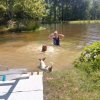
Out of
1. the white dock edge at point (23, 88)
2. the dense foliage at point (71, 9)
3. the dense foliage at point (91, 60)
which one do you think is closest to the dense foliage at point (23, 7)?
the dense foliage at point (91, 60)

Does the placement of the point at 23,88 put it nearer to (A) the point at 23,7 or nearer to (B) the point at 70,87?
(B) the point at 70,87

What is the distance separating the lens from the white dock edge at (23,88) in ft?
23.2

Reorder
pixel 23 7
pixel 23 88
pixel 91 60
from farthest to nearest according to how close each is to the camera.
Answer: pixel 23 7, pixel 91 60, pixel 23 88

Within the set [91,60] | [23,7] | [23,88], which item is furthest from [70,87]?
[23,7]

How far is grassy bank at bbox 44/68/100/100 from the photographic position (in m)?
7.10

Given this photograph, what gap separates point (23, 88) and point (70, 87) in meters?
1.37

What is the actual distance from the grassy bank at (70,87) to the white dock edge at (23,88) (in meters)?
0.21

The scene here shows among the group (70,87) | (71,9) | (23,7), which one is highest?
(23,7)

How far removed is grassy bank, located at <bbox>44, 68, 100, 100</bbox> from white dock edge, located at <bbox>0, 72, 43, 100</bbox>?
214 mm

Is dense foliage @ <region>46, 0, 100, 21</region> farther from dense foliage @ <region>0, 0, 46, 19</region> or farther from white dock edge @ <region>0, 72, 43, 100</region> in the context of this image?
white dock edge @ <region>0, 72, 43, 100</region>

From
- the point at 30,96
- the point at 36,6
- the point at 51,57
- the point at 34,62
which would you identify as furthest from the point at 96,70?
the point at 36,6

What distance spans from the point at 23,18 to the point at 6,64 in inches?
1141

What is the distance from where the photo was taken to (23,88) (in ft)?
25.3

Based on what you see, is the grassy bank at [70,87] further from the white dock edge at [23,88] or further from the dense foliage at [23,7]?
the dense foliage at [23,7]
